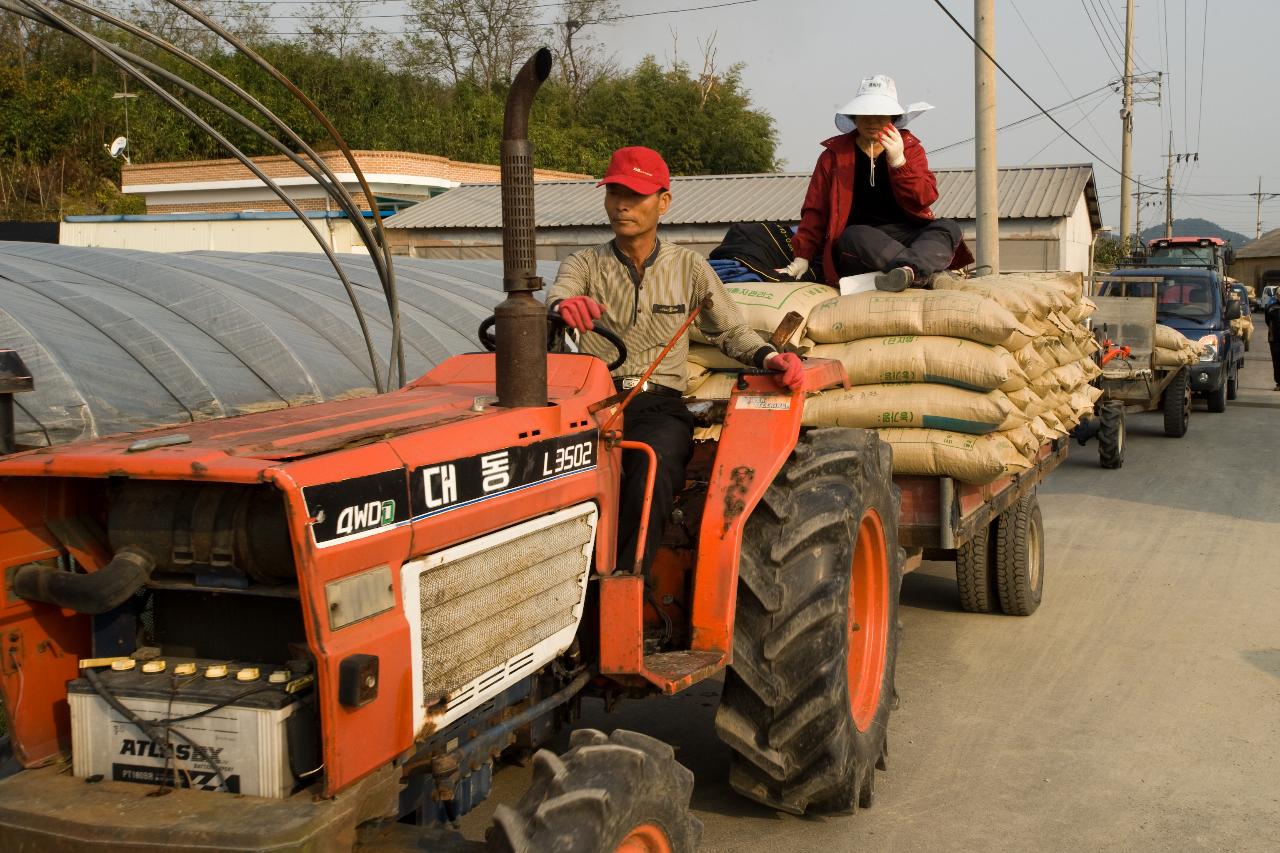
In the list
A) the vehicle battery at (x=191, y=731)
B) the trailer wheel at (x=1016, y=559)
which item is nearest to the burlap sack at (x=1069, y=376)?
the trailer wheel at (x=1016, y=559)

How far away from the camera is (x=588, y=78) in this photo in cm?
5306

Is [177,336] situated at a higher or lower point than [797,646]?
higher

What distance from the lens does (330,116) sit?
42031mm

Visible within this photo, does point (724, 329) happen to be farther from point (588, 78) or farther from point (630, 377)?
point (588, 78)

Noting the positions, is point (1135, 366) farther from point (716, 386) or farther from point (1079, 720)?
point (716, 386)

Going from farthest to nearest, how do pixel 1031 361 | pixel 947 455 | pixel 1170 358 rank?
1. pixel 1170 358
2. pixel 1031 361
3. pixel 947 455

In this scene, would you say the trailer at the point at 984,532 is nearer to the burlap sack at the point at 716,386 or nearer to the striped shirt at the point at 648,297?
the burlap sack at the point at 716,386

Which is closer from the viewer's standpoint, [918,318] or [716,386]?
[716,386]

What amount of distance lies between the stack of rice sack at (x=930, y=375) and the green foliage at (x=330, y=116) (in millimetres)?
30644

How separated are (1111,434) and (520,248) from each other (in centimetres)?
1081

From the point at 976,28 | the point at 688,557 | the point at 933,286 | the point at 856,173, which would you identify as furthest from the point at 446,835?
the point at 976,28

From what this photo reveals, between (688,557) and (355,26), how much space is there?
47905mm

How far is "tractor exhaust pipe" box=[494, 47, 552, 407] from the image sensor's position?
11.2 feet

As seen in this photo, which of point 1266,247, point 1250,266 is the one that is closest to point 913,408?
point 1250,266
